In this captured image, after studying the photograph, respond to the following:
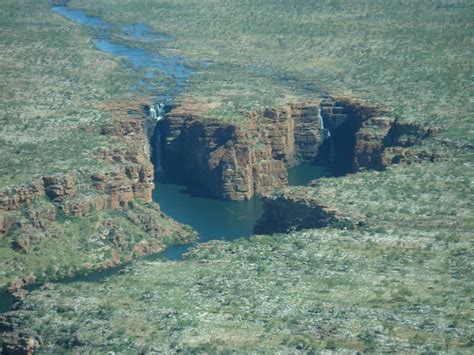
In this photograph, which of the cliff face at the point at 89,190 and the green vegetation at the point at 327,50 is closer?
the cliff face at the point at 89,190

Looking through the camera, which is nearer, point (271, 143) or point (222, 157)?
point (222, 157)

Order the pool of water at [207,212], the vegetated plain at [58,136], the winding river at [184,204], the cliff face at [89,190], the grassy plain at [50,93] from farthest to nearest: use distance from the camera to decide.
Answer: the pool of water at [207,212] → the grassy plain at [50,93] → the winding river at [184,204] → the cliff face at [89,190] → the vegetated plain at [58,136]

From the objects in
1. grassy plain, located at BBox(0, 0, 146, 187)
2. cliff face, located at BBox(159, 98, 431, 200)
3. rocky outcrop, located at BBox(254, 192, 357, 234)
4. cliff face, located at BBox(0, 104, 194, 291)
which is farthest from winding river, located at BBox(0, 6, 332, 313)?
rocky outcrop, located at BBox(254, 192, 357, 234)

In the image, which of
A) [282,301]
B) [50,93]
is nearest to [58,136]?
[50,93]

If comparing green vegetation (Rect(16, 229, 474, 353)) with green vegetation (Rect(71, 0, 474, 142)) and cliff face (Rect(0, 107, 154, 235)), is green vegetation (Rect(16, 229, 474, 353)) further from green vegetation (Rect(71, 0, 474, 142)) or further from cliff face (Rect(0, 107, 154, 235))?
green vegetation (Rect(71, 0, 474, 142))

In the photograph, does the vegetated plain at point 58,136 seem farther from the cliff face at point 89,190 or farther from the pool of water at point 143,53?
the pool of water at point 143,53

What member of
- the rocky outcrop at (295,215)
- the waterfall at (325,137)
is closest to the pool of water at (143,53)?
the waterfall at (325,137)

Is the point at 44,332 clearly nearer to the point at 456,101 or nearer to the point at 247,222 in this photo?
the point at 247,222

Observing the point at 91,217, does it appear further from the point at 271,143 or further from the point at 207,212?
the point at 271,143
